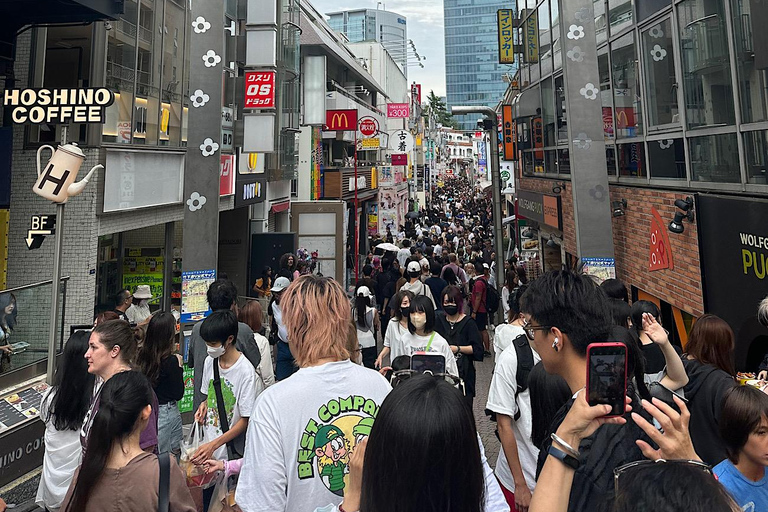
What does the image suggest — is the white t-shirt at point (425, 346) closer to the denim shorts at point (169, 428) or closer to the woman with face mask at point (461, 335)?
the woman with face mask at point (461, 335)

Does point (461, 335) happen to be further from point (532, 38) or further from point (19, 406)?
point (532, 38)

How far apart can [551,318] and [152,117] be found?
461 inches

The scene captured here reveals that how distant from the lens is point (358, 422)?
2262 mm

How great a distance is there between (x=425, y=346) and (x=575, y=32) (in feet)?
19.5

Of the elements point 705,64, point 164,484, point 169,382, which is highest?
point 705,64

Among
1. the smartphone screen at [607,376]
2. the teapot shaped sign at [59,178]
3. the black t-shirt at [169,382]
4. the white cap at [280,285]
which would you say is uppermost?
the teapot shaped sign at [59,178]

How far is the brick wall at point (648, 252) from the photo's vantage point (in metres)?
7.30

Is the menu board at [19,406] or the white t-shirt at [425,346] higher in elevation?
the white t-shirt at [425,346]

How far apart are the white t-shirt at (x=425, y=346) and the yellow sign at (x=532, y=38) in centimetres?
1375

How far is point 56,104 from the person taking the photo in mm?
8141

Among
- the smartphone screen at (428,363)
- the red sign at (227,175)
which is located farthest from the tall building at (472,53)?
the smartphone screen at (428,363)

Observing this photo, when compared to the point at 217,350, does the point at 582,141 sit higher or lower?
higher

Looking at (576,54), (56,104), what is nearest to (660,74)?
(576,54)

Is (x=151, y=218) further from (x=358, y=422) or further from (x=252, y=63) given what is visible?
(x=358, y=422)
